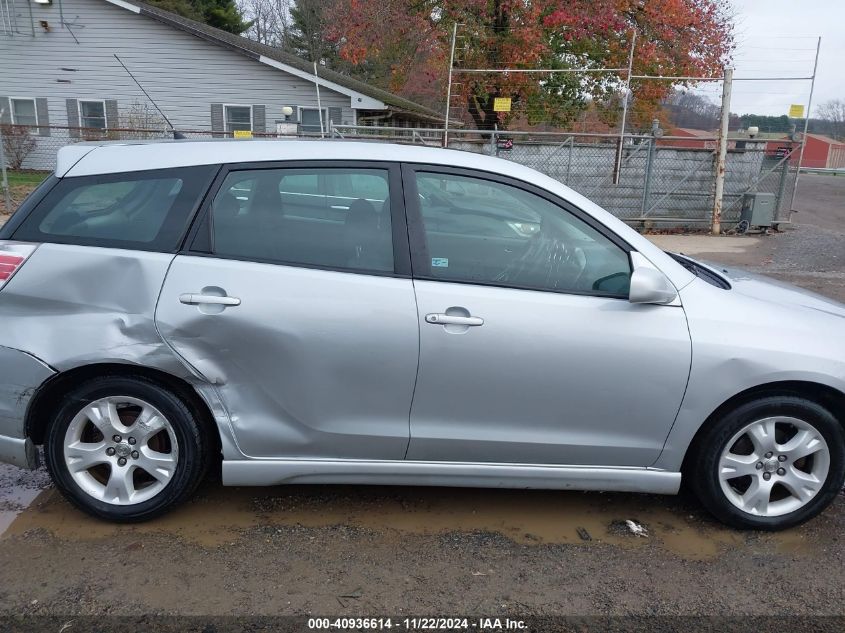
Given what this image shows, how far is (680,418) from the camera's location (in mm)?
3080

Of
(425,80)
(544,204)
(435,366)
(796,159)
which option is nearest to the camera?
(435,366)

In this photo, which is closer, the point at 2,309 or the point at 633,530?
the point at 2,309

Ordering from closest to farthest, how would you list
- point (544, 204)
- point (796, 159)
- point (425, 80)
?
1. point (544, 204)
2. point (796, 159)
3. point (425, 80)

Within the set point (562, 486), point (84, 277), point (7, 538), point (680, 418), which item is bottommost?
point (7, 538)

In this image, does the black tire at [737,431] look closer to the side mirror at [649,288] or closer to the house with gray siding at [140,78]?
the side mirror at [649,288]

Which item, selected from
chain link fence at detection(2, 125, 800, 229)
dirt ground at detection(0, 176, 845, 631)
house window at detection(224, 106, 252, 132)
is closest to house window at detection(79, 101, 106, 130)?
house window at detection(224, 106, 252, 132)

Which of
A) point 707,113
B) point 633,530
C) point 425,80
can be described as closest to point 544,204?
point 633,530

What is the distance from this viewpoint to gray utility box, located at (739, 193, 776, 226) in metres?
13.7

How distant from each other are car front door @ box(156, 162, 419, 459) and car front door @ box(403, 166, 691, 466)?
0.43 feet

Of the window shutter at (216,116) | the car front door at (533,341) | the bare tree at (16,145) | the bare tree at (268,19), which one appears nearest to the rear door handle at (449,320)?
the car front door at (533,341)

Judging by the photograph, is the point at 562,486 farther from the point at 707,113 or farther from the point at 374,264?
the point at 707,113

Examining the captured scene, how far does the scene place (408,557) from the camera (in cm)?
304

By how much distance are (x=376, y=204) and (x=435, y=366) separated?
0.80 m

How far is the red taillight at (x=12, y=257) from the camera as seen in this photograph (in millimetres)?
3066
